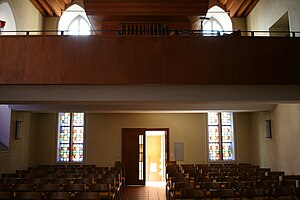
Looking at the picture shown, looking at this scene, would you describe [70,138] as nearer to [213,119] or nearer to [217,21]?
[213,119]

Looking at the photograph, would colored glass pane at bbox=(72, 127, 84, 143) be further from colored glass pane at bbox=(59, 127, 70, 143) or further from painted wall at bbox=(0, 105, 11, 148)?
painted wall at bbox=(0, 105, 11, 148)

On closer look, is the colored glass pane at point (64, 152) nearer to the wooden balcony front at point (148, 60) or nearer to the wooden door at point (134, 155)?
the wooden door at point (134, 155)

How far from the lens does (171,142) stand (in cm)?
1297

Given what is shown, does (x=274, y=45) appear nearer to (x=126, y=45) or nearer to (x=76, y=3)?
(x=126, y=45)

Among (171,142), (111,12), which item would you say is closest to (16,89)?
(111,12)

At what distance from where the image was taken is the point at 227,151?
13203mm

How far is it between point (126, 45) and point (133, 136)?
6213mm

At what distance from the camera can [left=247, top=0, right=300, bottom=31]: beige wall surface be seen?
902cm

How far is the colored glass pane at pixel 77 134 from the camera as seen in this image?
13094 millimetres

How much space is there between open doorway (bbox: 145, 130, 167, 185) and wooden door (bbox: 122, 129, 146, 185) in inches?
35.8

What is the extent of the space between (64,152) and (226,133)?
7.07 m

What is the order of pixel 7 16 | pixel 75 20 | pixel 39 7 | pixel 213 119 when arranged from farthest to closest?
pixel 75 20
pixel 213 119
pixel 39 7
pixel 7 16

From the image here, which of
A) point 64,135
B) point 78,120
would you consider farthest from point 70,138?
point 78,120

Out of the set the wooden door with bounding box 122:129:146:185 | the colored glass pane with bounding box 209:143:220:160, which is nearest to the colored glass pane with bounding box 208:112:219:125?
the colored glass pane with bounding box 209:143:220:160
